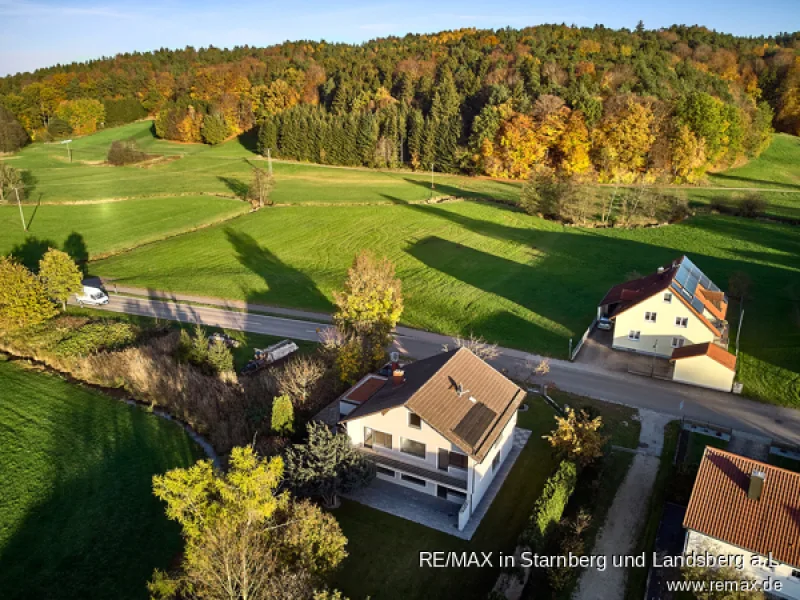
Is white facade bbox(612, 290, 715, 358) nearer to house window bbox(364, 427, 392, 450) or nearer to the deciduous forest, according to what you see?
house window bbox(364, 427, 392, 450)

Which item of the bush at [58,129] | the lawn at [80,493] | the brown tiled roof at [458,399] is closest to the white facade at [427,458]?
the brown tiled roof at [458,399]

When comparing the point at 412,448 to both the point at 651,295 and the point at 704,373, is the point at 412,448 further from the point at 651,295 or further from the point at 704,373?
the point at 651,295

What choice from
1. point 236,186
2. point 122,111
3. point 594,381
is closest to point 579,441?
point 594,381

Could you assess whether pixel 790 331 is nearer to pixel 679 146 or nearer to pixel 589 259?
pixel 589 259

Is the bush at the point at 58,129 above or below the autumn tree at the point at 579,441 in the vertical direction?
above

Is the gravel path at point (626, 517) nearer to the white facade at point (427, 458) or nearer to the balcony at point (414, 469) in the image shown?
the white facade at point (427, 458)

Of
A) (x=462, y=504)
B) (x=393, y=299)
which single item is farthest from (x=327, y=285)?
(x=462, y=504)
